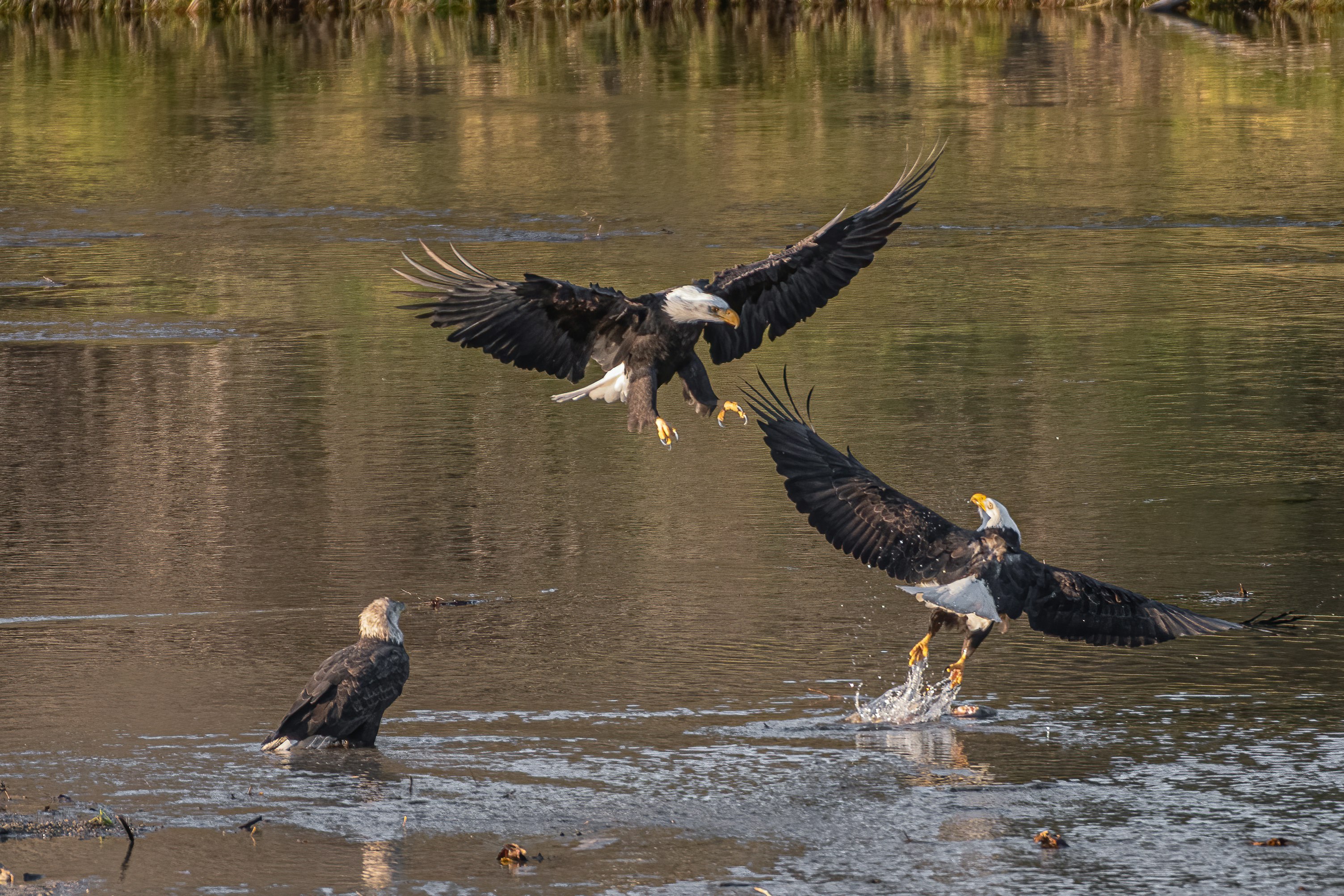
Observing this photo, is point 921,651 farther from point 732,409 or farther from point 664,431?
point 664,431

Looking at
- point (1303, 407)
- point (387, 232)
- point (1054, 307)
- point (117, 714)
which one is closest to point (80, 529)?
point (117, 714)

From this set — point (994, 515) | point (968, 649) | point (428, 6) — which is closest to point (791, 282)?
point (994, 515)

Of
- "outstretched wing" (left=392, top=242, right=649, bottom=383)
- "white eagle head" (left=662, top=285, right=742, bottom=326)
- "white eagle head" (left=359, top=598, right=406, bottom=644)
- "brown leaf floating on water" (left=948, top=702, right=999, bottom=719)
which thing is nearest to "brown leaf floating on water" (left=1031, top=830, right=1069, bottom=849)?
"brown leaf floating on water" (left=948, top=702, right=999, bottom=719)

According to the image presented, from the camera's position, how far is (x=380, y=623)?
21.6 ft

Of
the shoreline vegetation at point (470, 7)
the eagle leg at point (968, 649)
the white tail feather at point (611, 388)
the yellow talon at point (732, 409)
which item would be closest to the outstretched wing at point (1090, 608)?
the eagle leg at point (968, 649)

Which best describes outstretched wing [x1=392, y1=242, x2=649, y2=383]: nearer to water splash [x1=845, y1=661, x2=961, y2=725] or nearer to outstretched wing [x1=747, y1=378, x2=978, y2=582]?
outstretched wing [x1=747, y1=378, x2=978, y2=582]

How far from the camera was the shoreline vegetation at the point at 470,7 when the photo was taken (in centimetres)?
4150

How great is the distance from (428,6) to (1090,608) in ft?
122

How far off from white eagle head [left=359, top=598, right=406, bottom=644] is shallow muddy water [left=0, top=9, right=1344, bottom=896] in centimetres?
27

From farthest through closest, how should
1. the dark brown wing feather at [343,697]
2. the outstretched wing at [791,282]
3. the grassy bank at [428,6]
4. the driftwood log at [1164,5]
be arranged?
the grassy bank at [428,6] < the driftwood log at [1164,5] < the outstretched wing at [791,282] < the dark brown wing feather at [343,697]

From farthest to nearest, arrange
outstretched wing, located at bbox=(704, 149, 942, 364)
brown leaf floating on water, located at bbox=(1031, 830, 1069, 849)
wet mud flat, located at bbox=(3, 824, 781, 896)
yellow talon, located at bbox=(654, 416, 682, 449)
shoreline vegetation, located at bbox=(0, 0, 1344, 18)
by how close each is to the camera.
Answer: shoreline vegetation, located at bbox=(0, 0, 1344, 18) < outstretched wing, located at bbox=(704, 149, 942, 364) < yellow talon, located at bbox=(654, 416, 682, 449) < brown leaf floating on water, located at bbox=(1031, 830, 1069, 849) < wet mud flat, located at bbox=(3, 824, 781, 896)

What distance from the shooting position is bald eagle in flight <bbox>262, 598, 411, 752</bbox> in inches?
245

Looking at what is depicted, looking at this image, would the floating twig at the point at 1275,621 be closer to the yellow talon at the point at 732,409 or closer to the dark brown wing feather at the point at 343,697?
the yellow talon at the point at 732,409

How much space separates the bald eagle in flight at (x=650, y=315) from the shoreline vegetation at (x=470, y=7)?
32.6 m
